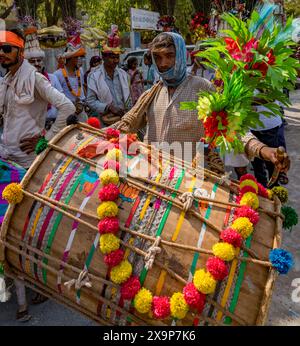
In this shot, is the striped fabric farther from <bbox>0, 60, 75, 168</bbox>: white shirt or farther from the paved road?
the paved road

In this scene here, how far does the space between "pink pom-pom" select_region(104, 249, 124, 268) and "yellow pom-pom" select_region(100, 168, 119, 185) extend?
0.31 m

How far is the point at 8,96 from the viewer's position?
268 centimetres

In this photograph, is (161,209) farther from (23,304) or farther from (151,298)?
(23,304)

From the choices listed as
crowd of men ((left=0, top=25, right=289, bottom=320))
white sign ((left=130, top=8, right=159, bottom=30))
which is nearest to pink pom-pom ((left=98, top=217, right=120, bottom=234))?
crowd of men ((left=0, top=25, right=289, bottom=320))

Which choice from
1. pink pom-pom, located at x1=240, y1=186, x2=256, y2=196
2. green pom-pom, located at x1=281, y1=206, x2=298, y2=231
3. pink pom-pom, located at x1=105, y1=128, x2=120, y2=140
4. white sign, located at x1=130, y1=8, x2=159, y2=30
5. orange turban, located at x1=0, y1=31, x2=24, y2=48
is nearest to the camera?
pink pom-pom, located at x1=240, y1=186, x2=256, y2=196

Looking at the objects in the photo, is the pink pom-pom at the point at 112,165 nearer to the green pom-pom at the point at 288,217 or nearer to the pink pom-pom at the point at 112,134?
the pink pom-pom at the point at 112,134

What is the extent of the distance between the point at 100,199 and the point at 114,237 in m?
0.19

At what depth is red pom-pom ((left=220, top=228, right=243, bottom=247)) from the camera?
164cm

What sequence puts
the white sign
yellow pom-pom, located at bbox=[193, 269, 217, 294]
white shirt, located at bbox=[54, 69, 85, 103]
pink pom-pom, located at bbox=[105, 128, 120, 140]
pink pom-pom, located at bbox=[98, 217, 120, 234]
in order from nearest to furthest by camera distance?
yellow pom-pom, located at bbox=[193, 269, 217, 294] < pink pom-pom, located at bbox=[98, 217, 120, 234] < pink pom-pom, located at bbox=[105, 128, 120, 140] < white shirt, located at bbox=[54, 69, 85, 103] < the white sign

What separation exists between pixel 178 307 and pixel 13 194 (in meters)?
0.92

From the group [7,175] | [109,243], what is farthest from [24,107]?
[109,243]

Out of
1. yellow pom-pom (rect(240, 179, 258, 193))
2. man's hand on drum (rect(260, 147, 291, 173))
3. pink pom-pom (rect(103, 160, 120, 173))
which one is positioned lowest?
yellow pom-pom (rect(240, 179, 258, 193))

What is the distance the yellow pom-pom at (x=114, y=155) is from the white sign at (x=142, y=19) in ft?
36.1

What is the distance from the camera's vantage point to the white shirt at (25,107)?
8.57 feet
